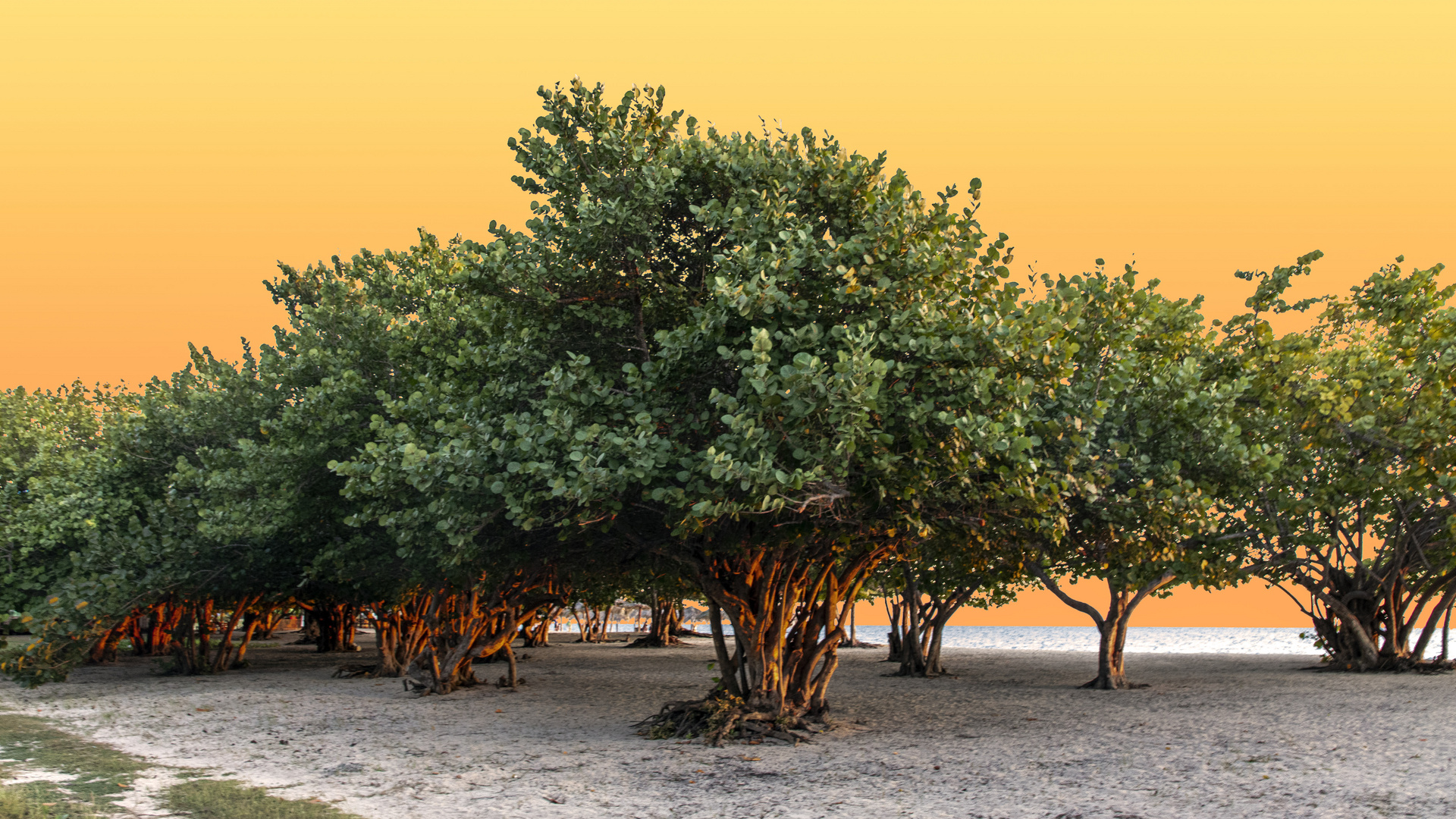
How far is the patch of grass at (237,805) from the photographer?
373 inches

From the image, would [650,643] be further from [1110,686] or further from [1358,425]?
[1358,425]

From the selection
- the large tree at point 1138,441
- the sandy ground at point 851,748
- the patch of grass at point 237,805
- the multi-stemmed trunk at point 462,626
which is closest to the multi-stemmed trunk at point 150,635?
the sandy ground at point 851,748

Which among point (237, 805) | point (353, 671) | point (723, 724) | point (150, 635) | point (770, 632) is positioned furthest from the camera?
point (150, 635)

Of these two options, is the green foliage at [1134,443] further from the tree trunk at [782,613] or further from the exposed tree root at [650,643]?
the exposed tree root at [650,643]

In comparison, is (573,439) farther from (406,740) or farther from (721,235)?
(406,740)

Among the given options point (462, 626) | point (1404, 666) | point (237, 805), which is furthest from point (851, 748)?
point (1404, 666)

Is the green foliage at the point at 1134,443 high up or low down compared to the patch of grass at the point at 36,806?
up

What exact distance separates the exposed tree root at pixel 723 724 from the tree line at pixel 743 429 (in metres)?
0.07

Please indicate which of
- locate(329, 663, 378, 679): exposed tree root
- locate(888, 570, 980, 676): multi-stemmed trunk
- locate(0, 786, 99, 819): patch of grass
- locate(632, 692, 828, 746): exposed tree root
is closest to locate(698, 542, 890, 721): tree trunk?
locate(632, 692, 828, 746): exposed tree root

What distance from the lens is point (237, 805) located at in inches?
393

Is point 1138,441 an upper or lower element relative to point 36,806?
upper

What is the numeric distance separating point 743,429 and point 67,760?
10.1 m

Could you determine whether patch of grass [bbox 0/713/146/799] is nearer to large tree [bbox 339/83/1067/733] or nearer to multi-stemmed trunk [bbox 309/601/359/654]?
large tree [bbox 339/83/1067/733]

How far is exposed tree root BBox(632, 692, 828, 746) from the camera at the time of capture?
46.2 ft
